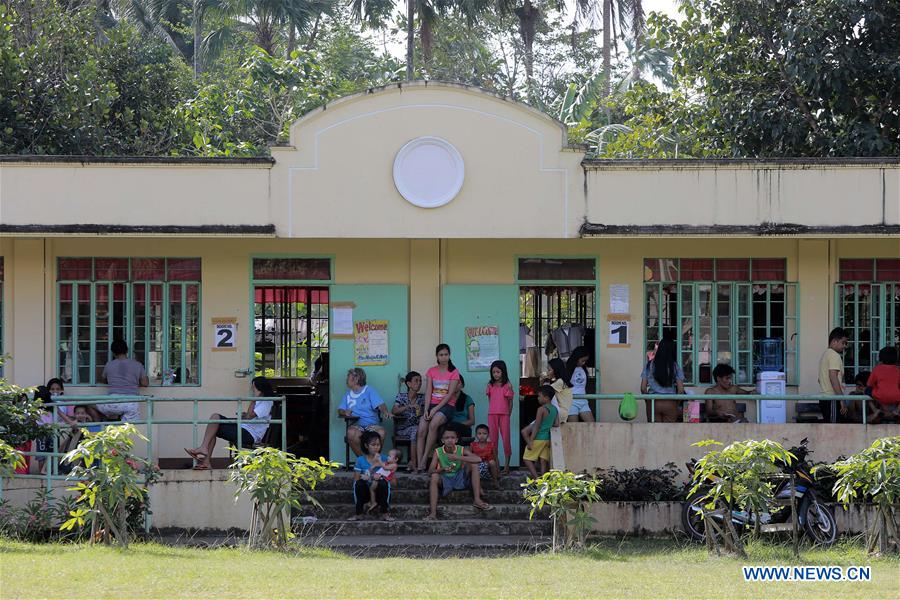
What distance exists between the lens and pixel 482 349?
14.8 m

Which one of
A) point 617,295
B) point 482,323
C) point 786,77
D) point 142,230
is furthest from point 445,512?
point 786,77

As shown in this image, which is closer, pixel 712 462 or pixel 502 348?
pixel 712 462

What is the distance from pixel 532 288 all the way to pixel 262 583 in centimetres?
672

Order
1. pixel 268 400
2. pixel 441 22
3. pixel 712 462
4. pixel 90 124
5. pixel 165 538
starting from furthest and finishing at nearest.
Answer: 1. pixel 441 22
2. pixel 90 124
3. pixel 268 400
4. pixel 165 538
5. pixel 712 462

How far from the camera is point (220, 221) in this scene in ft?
46.1

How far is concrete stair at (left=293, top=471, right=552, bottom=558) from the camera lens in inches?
484

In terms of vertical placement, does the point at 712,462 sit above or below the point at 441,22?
below

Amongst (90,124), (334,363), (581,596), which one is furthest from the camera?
(90,124)

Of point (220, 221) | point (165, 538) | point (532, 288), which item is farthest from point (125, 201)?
point (532, 288)

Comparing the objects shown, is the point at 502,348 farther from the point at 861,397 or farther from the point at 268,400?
the point at 861,397

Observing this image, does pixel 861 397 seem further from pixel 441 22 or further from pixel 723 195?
pixel 441 22

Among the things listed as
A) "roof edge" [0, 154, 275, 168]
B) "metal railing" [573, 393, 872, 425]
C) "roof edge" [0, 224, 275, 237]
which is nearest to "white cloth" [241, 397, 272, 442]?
"roof edge" [0, 224, 275, 237]

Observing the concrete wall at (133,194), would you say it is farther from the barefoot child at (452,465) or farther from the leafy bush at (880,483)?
the leafy bush at (880,483)

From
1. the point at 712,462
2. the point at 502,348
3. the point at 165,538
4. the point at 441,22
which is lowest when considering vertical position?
the point at 165,538
